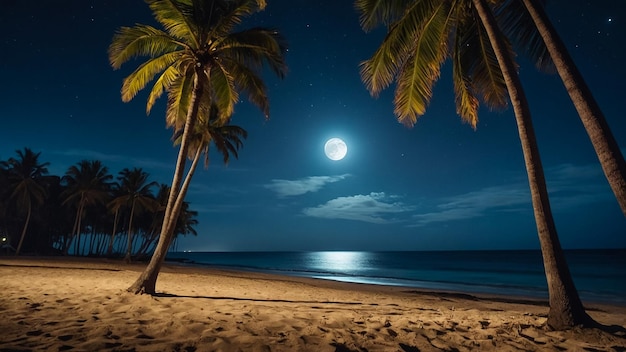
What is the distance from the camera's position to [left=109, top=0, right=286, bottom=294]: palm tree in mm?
8562

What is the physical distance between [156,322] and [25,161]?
40.9 metres

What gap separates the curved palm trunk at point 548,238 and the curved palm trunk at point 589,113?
1056 mm

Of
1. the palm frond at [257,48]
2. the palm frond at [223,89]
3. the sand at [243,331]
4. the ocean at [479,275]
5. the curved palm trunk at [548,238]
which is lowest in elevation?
the ocean at [479,275]

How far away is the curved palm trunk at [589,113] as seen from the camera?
4086mm

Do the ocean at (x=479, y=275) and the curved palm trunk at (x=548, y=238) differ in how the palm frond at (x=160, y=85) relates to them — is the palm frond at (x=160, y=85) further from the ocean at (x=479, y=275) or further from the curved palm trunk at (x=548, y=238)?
the ocean at (x=479, y=275)

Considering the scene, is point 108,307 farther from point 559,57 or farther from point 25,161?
point 25,161

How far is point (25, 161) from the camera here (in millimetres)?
34625

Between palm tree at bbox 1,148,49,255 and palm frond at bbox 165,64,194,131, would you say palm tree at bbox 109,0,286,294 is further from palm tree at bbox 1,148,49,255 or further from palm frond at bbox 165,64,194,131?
palm tree at bbox 1,148,49,255

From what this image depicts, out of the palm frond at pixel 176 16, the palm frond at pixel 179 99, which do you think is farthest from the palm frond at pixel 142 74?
the palm frond at pixel 176 16

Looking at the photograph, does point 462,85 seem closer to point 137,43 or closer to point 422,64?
point 422,64

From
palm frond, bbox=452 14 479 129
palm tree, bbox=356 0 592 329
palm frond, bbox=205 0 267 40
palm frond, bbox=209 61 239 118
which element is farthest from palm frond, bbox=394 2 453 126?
palm frond, bbox=209 61 239 118

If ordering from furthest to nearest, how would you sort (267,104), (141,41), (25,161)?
(25,161) → (267,104) → (141,41)

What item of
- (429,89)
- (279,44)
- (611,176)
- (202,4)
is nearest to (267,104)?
(279,44)

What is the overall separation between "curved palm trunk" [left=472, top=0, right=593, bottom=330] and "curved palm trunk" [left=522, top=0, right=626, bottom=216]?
1.06 m
